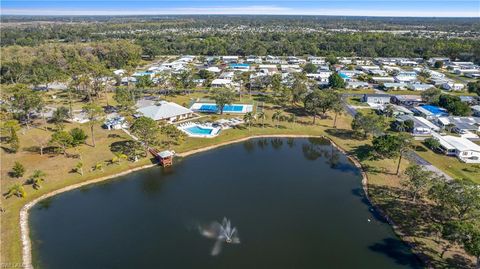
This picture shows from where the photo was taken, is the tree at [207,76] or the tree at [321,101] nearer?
the tree at [321,101]

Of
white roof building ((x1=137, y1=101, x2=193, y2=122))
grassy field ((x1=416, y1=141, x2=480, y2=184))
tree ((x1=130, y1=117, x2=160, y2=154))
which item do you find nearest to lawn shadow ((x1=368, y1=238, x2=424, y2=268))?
grassy field ((x1=416, y1=141, x2=480, y2=184))

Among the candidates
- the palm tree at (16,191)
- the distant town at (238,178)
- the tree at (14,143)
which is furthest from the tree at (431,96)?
Result: the tree at (14,143)

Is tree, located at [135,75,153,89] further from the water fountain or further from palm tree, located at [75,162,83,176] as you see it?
the water fountain

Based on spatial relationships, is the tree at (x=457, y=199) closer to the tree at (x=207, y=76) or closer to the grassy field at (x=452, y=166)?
the grassy field at (x=452, y=166)

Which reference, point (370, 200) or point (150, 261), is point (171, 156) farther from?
point (370, 200)

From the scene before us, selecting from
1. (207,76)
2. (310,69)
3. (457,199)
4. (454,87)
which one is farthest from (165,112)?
(454,87)

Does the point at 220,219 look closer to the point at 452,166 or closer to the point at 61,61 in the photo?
the point at 452,166

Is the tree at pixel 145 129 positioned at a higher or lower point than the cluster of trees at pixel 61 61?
lower
